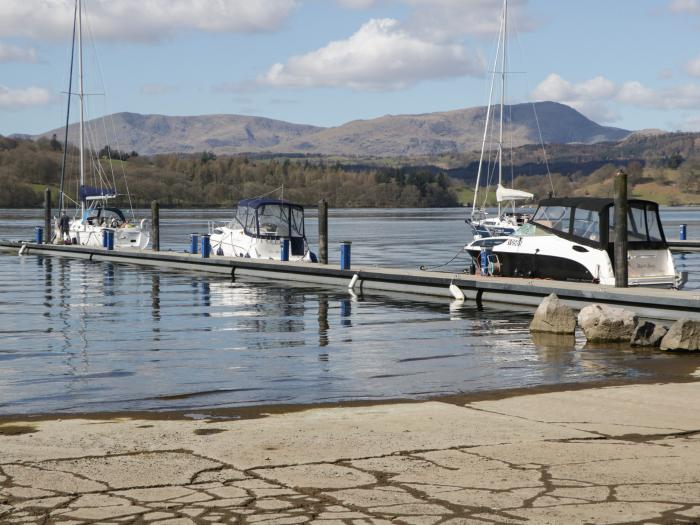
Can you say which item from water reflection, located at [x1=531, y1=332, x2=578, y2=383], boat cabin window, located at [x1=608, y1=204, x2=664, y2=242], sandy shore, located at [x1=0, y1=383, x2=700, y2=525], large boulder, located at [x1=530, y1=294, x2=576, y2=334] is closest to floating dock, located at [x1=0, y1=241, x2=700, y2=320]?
boat cabin window, located at [x1=608, y1=204, x2=664, y2=242]

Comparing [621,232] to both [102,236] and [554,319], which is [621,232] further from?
[102,236]

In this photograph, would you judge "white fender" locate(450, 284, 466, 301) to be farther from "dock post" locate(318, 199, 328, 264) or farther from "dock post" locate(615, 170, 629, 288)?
"dock post" locate(318, 199, 328, 264)

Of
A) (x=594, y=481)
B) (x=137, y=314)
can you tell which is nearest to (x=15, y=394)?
(x=594, y=481)

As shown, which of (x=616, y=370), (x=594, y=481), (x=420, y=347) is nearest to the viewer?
(x=594, y=481)

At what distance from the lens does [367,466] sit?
840 cm

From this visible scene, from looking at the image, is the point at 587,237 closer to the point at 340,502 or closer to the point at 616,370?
the point at 616,370

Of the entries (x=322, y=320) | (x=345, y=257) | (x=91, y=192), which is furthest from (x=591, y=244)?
(x=91, y=192)

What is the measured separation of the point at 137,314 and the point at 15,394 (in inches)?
478

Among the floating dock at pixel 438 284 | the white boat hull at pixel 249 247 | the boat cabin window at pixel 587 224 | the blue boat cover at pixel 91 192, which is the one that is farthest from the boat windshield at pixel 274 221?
the boat cabin window at pixel 587 224

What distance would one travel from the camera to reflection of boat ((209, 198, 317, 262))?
42688 mm

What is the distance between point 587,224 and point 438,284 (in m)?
4.94

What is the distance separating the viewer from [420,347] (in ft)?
61.7

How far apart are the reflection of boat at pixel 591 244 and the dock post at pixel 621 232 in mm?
1171

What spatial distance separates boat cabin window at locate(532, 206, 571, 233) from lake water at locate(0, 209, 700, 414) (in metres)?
3.23
